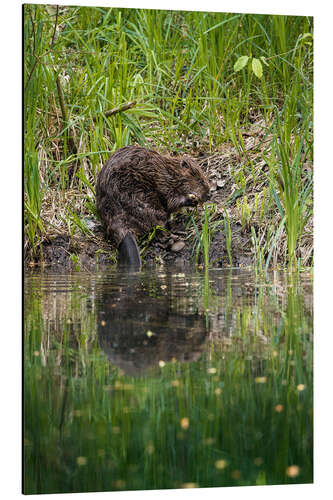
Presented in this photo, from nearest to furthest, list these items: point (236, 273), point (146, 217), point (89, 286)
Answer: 1. point (89, 286)
2. point (236, 273)
3. point (146, 217)

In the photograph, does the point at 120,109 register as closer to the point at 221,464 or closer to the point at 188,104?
the point at 188,104

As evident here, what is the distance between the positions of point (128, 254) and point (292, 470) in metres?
1.34

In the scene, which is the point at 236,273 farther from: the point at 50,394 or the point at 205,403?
the point at 50,394

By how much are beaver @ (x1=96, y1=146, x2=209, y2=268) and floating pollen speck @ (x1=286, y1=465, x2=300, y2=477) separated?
1.28 metres

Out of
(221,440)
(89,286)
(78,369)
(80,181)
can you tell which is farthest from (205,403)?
(80,181)

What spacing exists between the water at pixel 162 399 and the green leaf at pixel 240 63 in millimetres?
1233

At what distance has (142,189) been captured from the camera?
4.09 metres

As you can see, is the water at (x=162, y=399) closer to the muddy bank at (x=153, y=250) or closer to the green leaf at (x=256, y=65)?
the muddy bank at (x=153, y=250)

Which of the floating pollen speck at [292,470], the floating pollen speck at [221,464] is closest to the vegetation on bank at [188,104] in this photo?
the floating pollen speck at [292,470]

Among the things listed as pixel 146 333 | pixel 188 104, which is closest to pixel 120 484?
pixel 146 333

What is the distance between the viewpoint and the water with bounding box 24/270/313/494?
227 cm

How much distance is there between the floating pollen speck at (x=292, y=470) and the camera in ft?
8.21

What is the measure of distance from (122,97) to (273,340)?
1.40 meters

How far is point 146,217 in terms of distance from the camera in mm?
3875
